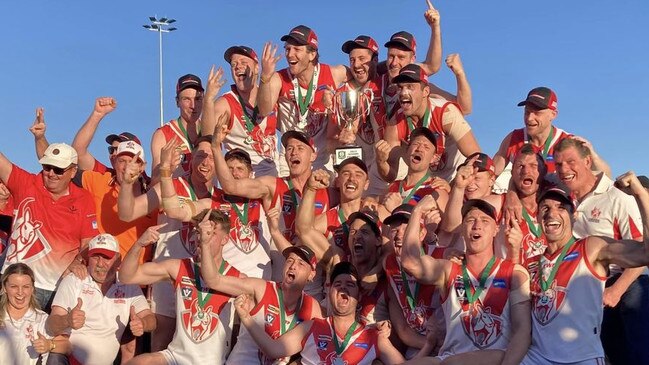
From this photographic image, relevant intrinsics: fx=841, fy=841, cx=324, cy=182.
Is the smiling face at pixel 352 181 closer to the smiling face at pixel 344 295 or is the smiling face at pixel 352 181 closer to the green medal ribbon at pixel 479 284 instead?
the smiling face at pixel 344 295

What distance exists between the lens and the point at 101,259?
28.3 ft

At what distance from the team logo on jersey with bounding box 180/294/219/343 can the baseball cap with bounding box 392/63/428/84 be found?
3226 mm

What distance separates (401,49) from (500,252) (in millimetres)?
3138

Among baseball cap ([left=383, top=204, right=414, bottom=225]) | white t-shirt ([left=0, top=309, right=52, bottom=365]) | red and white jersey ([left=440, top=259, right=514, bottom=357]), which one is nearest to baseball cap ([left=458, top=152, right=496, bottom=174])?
baseball cap ([left=383, top=204, right=414, bottom=225])

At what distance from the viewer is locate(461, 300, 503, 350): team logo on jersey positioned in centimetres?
704

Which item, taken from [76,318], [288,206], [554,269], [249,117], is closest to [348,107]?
[249,117]

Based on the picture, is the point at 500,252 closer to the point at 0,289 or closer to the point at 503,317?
the point at 503,317

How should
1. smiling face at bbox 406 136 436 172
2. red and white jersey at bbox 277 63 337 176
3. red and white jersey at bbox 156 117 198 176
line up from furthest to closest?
red and white jersey at bbox 277 63 337 176 → red and white jersey at bbox 156 117 198 176 → smiling face at bbox 406 136 436 172

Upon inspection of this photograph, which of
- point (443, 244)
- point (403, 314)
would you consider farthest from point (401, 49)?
point (403, 314)

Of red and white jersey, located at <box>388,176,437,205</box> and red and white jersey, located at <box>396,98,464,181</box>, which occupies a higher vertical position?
red and white jersey, located at <box>396,98,464,181</box>

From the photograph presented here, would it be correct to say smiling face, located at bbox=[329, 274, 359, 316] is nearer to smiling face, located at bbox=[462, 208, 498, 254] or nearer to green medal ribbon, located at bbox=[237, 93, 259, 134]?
smiling face, located at bbox=[462, 208, 498, 254]

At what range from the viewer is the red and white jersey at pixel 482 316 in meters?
7.05

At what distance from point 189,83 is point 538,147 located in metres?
4.13

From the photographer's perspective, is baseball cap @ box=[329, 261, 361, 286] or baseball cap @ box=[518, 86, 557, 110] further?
baseball cap @ box=[518, 86, 557, 110]
